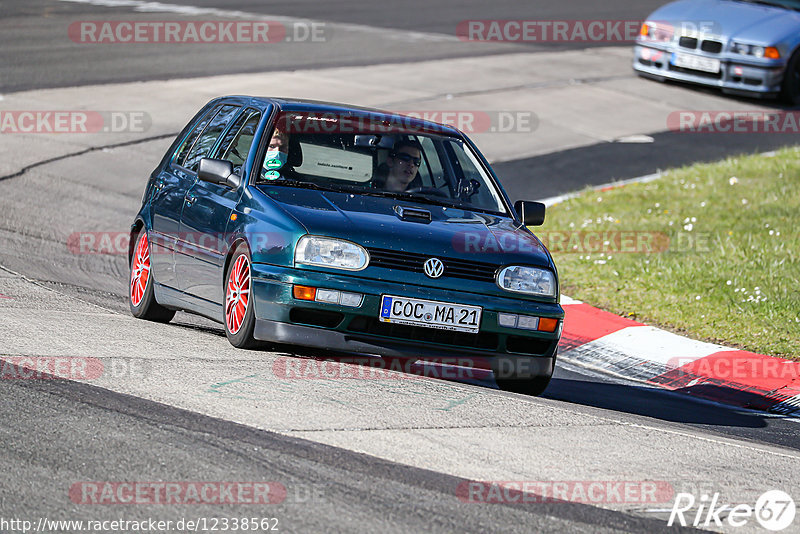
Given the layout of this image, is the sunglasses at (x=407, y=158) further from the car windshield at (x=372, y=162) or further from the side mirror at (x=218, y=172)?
the side mirror at (x=218, y=172)

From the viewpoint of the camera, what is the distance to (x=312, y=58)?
69.6 ft

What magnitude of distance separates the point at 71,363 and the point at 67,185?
7.18m

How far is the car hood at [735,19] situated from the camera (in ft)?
60.6

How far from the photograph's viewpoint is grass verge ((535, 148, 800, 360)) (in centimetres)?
987

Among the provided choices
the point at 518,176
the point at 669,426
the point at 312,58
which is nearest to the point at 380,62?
the point at 312,58

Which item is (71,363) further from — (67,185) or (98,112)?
(98,112)

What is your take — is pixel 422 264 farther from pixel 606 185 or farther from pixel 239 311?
pixel 606 185
